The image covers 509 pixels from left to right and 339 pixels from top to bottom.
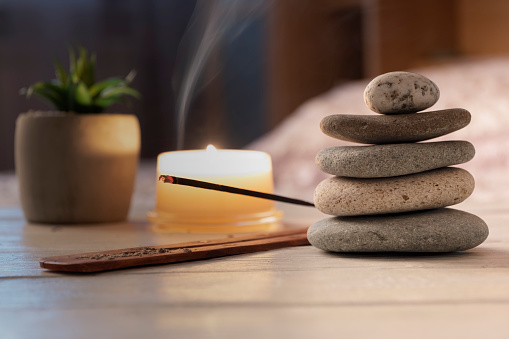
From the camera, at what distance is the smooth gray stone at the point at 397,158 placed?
0.69 m

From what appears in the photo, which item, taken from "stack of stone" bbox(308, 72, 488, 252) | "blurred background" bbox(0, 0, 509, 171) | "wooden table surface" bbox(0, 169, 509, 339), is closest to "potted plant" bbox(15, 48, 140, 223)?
"wooden table surface" bbox(0, 169, 509, 339)

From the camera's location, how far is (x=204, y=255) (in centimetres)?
71

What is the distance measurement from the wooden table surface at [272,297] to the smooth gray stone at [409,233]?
13 millimetres

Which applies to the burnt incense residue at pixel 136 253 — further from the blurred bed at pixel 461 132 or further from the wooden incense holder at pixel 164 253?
the blurred bed at pixel 461 132

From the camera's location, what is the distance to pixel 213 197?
0.97 m

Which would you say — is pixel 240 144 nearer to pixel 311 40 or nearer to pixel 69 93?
pixel 311 40

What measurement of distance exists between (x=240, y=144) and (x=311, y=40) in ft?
1.66

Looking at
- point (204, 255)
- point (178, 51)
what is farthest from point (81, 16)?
point (204, 255)

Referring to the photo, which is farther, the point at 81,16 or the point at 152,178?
the point at 81,16

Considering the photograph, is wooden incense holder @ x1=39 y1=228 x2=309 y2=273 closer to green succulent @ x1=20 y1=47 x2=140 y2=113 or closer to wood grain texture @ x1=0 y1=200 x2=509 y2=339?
wood grain texture @ x1=0 y1=200 x2=509 y2=339

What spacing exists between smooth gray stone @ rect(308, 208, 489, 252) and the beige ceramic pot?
506 millimetres

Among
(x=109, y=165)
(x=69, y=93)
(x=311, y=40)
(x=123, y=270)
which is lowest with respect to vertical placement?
(x=123, y=270)

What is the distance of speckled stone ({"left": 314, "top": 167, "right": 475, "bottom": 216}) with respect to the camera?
0.69 metres

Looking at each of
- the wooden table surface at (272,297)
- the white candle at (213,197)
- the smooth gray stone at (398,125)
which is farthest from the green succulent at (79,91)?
the smooth gray stone at (398,125)
